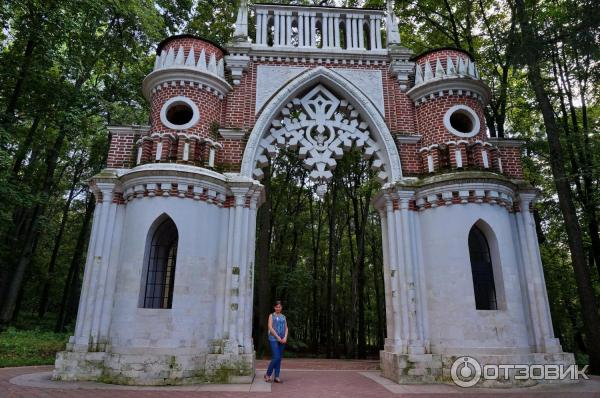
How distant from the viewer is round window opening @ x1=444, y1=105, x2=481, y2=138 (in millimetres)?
8859

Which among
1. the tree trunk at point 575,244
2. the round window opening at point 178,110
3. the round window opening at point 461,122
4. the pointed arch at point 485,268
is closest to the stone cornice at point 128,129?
the round window opening at point 178,110

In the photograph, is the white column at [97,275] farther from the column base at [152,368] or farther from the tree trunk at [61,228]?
the tree trunk at [61,228]

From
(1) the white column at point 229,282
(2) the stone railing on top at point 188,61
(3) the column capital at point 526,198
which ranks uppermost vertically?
(2) the stone railing on top at point 188,61

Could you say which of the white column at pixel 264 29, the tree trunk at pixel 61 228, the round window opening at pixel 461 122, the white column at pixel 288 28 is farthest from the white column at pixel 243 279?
the tree trunk at pixel 61 228

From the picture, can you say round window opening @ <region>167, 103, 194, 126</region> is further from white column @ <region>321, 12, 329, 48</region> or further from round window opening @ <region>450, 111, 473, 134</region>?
round window opening @ <region>450, 111, 473, 134</region>

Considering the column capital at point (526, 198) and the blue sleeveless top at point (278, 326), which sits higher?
the column capital at point (526, 198)

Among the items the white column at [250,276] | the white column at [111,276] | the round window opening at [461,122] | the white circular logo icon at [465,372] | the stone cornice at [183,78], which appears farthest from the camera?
the round window opening at [461,122]

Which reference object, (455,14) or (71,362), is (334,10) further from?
(71,362)

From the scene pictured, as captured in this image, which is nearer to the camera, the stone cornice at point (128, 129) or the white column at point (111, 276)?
the white column at point (111, 276)

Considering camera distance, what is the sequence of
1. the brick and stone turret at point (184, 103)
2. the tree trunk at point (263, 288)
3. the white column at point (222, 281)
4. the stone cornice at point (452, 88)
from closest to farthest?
the white column at point (222, 281) → the brick and stone turret at point (184, 103) → the stone cornice at point (452, 88) → the tree trunk at point (263, 288)

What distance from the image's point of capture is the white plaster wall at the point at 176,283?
23.5 ft

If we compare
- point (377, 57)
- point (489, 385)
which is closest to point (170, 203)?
point (377, 57)

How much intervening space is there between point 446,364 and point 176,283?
17.5ft

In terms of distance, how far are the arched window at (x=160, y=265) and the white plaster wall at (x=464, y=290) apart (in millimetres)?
5375
